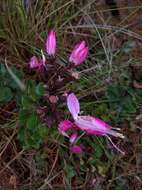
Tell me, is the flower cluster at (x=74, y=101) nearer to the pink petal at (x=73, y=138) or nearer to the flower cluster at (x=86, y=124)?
the flower cluster at (x=86, y=124)

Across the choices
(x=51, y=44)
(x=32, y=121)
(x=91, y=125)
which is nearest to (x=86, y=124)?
(x=91, y=125)

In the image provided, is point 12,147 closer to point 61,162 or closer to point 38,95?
point 61,162

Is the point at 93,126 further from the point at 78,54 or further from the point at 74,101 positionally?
the point at 78,54

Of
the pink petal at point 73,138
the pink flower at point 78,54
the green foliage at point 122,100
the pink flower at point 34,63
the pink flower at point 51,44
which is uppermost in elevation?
the pink flower at point 51,44

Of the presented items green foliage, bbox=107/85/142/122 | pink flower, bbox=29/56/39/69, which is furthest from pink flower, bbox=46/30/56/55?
green foliage, bbox=107/85/142/122

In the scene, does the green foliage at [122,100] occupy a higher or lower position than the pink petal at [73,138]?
higher

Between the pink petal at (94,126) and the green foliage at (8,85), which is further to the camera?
the green foliage at (8,85)

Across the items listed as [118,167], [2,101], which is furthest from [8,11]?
[118,167]

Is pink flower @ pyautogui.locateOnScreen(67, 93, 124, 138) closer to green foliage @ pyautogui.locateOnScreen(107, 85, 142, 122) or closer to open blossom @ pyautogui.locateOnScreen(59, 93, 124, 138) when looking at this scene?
open blossom @ pyautogui.locateOnScreen(59, 93, 124, 138)

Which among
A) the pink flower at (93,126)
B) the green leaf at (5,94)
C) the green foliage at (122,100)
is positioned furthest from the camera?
the green foliage at (122,100)

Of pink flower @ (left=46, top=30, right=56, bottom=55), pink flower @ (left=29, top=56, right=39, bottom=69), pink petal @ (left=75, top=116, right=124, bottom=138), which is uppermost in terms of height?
pink flower @ (left=46, top=30, right=56, bottom=55)

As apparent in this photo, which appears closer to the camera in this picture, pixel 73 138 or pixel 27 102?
pixel 27 102

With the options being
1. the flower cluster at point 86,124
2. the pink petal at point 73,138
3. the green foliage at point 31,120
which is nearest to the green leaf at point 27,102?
the green foliage at point 31,120
